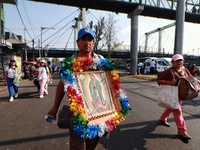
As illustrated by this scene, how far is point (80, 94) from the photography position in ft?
6.54

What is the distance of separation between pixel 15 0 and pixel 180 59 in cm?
1867

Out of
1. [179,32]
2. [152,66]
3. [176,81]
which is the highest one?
[179,32]

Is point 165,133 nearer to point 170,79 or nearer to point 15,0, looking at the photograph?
point 170,79

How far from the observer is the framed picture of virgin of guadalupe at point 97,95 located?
2.03 m

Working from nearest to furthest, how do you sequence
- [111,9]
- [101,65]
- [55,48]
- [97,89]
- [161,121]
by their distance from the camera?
[97,89]
[101,65]
[161,121]
[111,9]
[55,48]

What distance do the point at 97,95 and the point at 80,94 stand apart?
203 mm

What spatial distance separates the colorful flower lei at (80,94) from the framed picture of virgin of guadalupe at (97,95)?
5 cm

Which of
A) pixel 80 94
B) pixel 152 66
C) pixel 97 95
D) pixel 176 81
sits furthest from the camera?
pixel 152 66

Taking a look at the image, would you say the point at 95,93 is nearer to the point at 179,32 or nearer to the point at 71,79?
the point at 71,79

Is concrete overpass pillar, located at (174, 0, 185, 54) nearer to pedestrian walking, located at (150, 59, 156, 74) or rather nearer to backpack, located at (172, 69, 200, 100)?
pedestrian walking, located at (150, 59, 156, 74)

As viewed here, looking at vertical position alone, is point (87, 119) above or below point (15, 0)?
below

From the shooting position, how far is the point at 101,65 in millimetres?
2248

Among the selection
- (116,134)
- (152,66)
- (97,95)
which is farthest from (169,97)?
(152,66)

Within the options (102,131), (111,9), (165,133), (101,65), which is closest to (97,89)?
(101,65)
